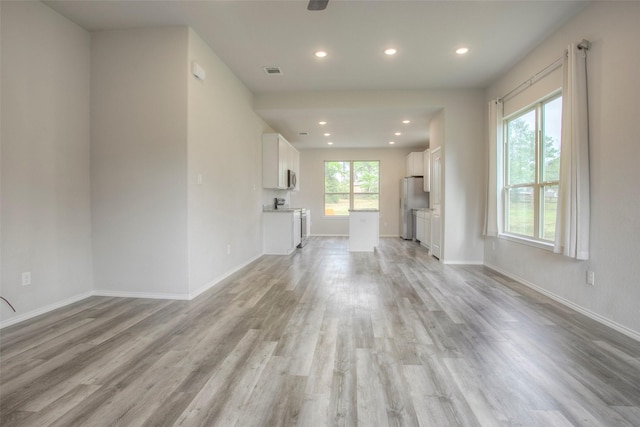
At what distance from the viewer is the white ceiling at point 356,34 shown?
9.48 ft

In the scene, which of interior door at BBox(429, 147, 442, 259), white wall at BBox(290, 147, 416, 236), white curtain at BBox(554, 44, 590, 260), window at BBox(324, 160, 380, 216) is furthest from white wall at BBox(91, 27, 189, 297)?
window at BBox(324, 160, 380, 216)

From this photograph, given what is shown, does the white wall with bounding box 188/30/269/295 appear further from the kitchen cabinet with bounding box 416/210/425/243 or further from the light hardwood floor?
the kitchen cabinet with bounding box 416/210/425/243

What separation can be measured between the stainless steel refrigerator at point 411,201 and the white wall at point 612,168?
534 cm

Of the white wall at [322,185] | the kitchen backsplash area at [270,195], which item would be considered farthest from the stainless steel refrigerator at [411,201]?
the kitchen backsplash area at [270,195]

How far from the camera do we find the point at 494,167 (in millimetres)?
4543

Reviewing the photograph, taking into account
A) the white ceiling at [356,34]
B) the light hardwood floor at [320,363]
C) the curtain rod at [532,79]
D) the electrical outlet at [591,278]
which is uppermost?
the white ceiling at [356,34]

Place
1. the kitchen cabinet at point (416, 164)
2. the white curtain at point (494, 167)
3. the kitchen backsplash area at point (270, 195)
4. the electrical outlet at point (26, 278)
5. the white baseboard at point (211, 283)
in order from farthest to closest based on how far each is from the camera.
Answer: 1. the kitchen cabinet at point (416, 164)
2. the kitchen backsplash area at point (270, 195)
3. the white curtain at point (494, 167)
4. the white baseboard at point (211, 283)
5. the electrical outlet at point (26, 278)

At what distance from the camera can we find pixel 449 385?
67.4 inches

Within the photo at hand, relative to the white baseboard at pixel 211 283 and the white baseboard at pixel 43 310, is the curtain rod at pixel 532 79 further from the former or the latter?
the white baseboard at pixel 43 310

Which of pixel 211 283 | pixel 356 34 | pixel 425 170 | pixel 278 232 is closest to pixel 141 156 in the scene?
pixel 211 283

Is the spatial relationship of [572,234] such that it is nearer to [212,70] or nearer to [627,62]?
[627,62]

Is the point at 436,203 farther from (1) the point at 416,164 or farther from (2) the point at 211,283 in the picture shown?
(2) the point at 211,283

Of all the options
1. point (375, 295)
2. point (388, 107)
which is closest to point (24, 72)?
point (375, 295)

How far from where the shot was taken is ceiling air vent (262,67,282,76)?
4258 mm
